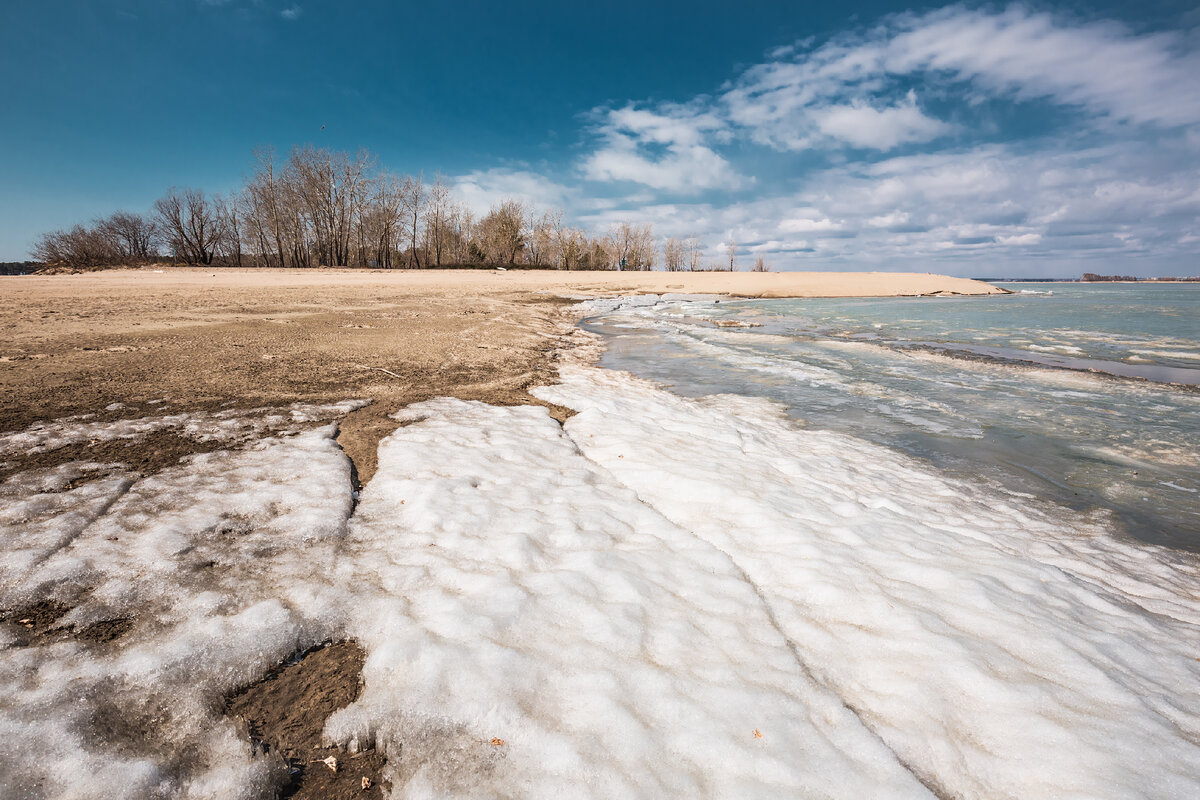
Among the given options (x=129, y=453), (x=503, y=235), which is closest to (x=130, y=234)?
(x=503, y=235)

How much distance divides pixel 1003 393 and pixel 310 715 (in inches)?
414

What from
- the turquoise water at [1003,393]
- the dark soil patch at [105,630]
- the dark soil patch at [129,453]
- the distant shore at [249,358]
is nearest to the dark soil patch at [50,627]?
the dark soil patch at [105,630]

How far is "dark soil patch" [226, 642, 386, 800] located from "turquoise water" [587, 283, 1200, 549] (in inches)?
227

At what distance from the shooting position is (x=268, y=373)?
271 inches

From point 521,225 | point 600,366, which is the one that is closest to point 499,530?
point 600,366

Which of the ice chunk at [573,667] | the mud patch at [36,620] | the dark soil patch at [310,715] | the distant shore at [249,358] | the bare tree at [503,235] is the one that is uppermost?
the bare tree at [503,235]

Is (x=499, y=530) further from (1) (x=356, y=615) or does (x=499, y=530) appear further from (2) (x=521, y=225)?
(2) (x=521, y=225)

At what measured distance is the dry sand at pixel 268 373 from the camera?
2100mm

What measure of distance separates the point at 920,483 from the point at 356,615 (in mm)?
5060

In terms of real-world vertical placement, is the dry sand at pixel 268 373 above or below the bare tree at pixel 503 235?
below

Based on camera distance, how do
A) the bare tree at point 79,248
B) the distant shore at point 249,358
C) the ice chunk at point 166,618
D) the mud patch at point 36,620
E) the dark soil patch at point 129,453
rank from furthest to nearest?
the bare tree at point 79,248, the distant shore at point 249,358, the dark soil patch at point 129,453, the mud patch at point 36,620, the ice chunk at point 166,618

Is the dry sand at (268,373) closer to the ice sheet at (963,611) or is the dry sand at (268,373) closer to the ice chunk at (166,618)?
the ice chunk at (166,618)

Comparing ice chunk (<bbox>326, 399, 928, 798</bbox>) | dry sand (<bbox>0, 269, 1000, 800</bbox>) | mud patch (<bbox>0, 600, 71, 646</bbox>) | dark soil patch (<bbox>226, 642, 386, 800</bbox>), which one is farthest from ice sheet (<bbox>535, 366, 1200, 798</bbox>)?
mud patch (<bbox>0, 600, 71, 646</bbox>)

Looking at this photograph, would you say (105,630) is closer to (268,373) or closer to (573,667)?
(573,667)
